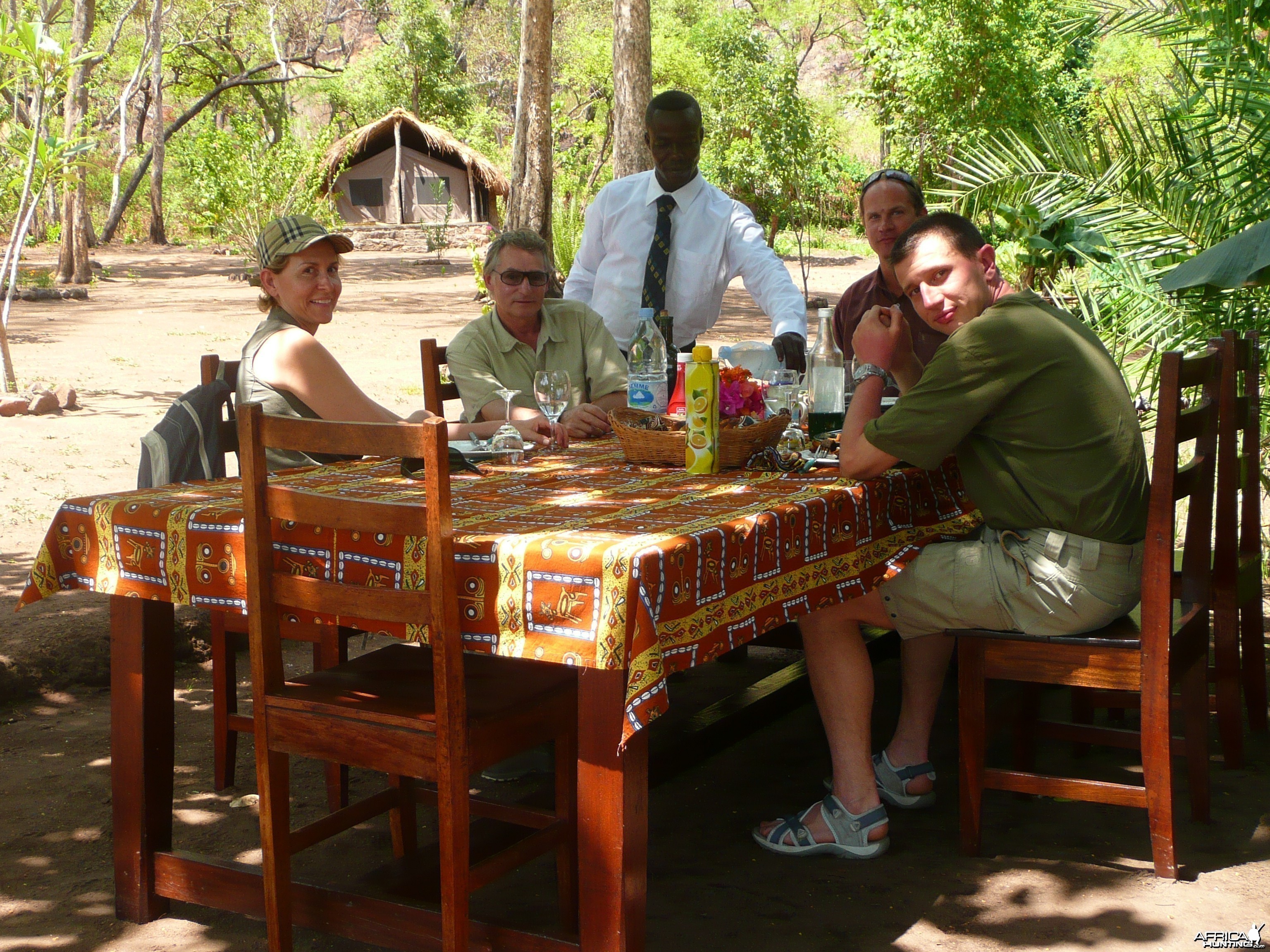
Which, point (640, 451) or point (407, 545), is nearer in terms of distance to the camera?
point (407, 545)

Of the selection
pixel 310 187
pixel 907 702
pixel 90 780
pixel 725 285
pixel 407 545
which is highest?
pixel 310 187

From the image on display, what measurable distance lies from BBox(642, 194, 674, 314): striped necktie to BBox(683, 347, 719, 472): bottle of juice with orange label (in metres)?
2.47

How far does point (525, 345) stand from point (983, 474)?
1824mm

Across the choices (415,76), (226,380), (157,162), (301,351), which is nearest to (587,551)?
(301,351)

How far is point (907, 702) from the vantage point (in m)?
3.41

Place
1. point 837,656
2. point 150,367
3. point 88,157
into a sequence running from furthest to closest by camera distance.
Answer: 1. point 88,157
2. point 150,367
3. point 837,656

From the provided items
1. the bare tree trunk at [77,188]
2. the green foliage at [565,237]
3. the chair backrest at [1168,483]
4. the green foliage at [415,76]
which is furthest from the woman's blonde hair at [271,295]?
the green foliage at [415,76]

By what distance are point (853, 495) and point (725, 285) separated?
9.65 ft

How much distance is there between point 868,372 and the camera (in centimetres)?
311

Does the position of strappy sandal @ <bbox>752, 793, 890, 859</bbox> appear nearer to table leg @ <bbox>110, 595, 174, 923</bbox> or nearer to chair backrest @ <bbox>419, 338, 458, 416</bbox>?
table leg @ <bbox>110, 595, 174, 923</bbox>

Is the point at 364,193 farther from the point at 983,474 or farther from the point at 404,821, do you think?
the point at 983,474

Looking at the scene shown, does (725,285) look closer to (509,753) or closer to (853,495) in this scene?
(853,495)

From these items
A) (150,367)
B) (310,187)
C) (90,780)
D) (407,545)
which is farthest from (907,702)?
(310,187)

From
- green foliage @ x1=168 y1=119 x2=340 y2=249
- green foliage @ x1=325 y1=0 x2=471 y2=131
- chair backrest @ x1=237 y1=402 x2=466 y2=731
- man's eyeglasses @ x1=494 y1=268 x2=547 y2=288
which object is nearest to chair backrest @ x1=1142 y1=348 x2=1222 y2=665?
chair backrest @ x1=237 y1=402 x2=466 y2=731
